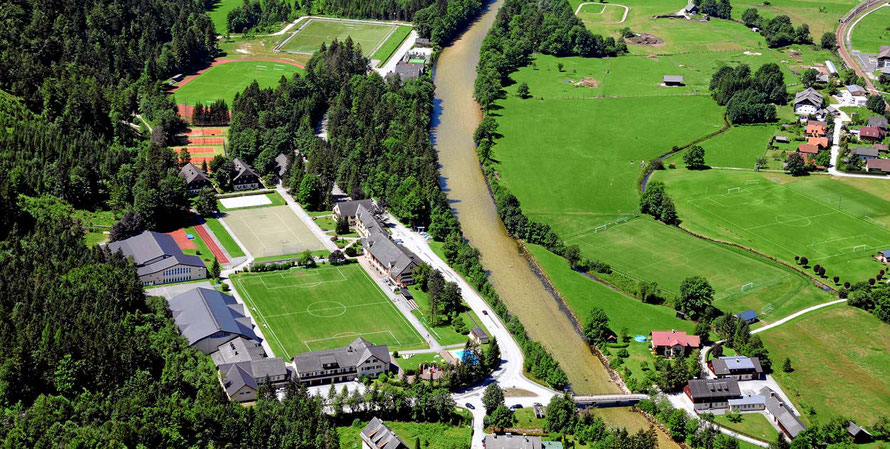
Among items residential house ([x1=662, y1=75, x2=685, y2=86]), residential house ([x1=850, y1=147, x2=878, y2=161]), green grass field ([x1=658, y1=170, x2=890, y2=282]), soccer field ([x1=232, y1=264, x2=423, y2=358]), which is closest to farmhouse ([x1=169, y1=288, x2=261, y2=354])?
soccer field ([x1=232, y1=264, x2=423, y2=358])

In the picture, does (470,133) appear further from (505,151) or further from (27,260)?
(27,260)

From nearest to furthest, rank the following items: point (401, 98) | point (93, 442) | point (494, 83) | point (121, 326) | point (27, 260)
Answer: point (93, 442) < point (121, 326) < point (27, 260) < point (401, 98) < point (494, 83)

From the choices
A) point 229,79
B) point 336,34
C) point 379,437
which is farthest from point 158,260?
point 336,34

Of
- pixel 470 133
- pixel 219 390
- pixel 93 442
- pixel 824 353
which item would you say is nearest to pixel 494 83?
pixel 470 133

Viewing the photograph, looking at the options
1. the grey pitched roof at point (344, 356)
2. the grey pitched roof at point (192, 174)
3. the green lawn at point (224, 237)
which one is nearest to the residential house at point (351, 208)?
the green lawn at point (224, 237)

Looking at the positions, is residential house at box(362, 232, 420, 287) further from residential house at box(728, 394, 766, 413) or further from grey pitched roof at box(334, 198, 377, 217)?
residential house at box(728, 394, 766, 413)

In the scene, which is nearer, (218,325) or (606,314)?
(218,325)

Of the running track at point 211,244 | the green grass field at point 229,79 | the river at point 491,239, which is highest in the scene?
the green grass field at point 229,79

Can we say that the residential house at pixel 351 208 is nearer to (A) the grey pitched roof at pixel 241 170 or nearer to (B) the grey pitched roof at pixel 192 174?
(A) the grey pitched roof at pixel 241 170
